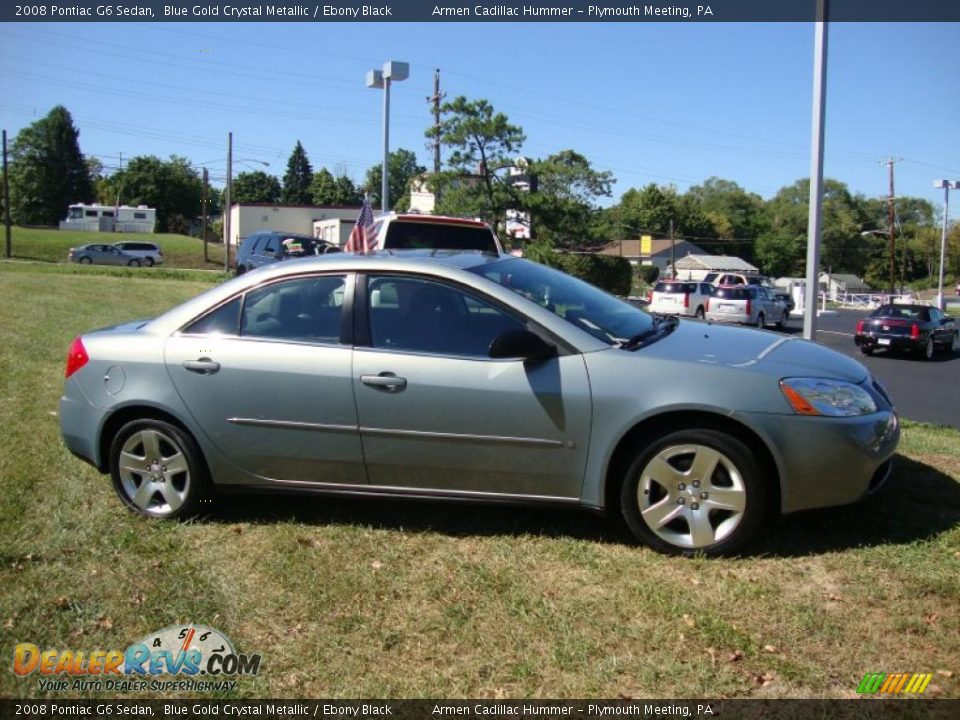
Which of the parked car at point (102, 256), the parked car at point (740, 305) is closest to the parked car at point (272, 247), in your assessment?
the parked car at point (740, 305)

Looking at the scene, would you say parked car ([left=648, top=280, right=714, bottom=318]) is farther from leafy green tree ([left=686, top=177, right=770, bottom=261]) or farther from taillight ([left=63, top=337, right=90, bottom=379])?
leafy green tree ([left=686, top=177, right=770, bottom=261])

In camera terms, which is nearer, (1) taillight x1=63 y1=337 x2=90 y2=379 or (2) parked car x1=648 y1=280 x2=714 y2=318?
(1) taillight x1=63 y1=337 x2=90 y2=379

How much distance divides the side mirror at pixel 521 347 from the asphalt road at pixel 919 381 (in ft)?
26.6

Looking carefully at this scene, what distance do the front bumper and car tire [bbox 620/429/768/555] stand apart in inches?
5.2

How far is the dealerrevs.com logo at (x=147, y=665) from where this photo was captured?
10.2 feet

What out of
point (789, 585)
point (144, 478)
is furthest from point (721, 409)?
point (144, 478)

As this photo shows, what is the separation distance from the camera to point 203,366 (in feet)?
14.8

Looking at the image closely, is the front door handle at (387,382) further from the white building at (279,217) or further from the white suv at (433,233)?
the white building at (279,217)

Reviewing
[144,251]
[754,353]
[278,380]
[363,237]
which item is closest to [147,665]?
[278,380]

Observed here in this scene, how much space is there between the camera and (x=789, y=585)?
3713 mm

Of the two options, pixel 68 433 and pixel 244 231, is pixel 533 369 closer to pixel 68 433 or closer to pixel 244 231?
pixel 68 433

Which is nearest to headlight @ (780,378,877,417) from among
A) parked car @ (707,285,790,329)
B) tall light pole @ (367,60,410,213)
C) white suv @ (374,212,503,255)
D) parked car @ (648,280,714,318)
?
white suv @ (374,212,503,255)

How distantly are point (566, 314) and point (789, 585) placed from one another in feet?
5.58

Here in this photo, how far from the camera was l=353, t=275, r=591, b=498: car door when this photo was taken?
13.4 ft
